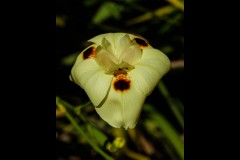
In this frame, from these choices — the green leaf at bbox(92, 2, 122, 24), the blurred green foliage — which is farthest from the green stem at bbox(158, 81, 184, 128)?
the green leaf at bbox(92, 2, 122, 24)

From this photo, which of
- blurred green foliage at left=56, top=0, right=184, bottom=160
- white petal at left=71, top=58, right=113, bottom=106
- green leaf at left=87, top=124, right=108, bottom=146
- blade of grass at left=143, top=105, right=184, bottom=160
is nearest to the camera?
white petal at left=71, top=58, right=113, bottom=106

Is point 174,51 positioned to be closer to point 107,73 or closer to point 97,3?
point 97,3

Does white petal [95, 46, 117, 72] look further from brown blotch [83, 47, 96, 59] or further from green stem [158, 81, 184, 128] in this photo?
green stem [158, 81, 184, 128]

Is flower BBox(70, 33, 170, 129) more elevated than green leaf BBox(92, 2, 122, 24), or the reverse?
flower BBox(70, 33, 170, 129)

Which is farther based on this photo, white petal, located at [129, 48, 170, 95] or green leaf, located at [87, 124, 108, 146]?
green leaf, located at [87, 124, 108, 146]

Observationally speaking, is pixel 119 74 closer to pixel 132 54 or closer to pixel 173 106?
pixel 132 54

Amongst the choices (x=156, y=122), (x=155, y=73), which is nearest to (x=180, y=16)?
(x=156, y=122)

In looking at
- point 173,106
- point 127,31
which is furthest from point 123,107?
point 127,31
